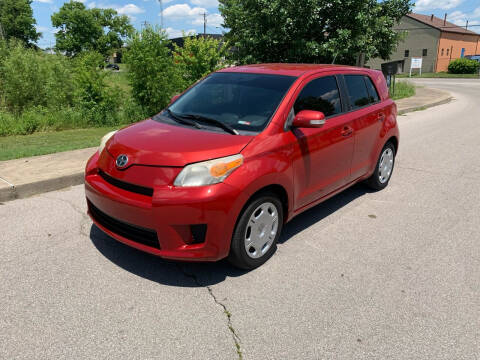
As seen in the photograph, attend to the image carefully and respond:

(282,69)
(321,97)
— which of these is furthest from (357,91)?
(282,69)

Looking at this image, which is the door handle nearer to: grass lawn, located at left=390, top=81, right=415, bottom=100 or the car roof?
the car roof

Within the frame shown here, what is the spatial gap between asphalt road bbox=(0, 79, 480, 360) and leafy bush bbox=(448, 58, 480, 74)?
52314mm

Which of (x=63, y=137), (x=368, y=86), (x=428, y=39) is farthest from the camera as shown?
(x=428, y=39)

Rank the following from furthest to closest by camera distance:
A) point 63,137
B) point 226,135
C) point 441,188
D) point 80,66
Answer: point 80,66
point 63,137
point 441,188
point 226,135

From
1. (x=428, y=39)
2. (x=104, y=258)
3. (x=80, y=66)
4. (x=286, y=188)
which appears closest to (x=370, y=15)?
(x=80, y=66)

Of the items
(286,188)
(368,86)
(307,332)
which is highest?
(368,86)

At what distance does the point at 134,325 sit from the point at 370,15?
1501 centimetres

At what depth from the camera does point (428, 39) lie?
58344mm

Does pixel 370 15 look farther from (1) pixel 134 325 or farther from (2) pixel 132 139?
(1) pixel 134 325

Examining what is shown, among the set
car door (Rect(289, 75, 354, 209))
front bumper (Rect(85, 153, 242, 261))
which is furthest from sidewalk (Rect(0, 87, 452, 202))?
car door (Rect(289, 75, 354, 209))

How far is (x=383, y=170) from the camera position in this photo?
5.59 m

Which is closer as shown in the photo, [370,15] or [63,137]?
[63,137]

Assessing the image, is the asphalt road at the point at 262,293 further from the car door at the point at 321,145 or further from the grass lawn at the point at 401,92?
the grass lawn at the point at 401,92

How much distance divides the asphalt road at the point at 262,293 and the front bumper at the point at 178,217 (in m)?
0.37
